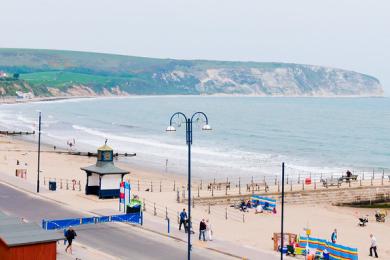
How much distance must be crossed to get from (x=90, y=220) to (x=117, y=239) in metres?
2.54

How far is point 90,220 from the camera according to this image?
3306 cm

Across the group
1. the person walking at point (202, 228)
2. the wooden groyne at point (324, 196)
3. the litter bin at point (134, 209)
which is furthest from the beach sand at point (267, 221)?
the litter bin at point (134, 209)

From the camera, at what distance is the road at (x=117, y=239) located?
1127 inches

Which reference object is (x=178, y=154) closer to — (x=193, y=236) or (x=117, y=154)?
(x=117, y=154)

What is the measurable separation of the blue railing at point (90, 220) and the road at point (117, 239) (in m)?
0.41

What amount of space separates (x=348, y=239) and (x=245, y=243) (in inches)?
297

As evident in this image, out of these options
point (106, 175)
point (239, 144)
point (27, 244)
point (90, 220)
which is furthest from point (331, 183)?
point (239, 144)

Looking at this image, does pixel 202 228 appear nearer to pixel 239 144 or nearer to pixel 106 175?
pixel 106 175

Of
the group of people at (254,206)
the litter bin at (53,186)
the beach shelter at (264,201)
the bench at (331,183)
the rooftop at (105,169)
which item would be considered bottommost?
the group of people at (254,206)

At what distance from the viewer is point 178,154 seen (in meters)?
85.8

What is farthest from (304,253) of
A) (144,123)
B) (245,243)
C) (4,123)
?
(144,123)

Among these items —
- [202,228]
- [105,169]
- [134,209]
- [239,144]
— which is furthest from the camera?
[239,144]

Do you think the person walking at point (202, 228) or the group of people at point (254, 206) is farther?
the group of people at point (254, 206)

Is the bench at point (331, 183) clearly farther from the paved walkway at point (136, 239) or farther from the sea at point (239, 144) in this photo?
the paved walkway at point (136, 239)
